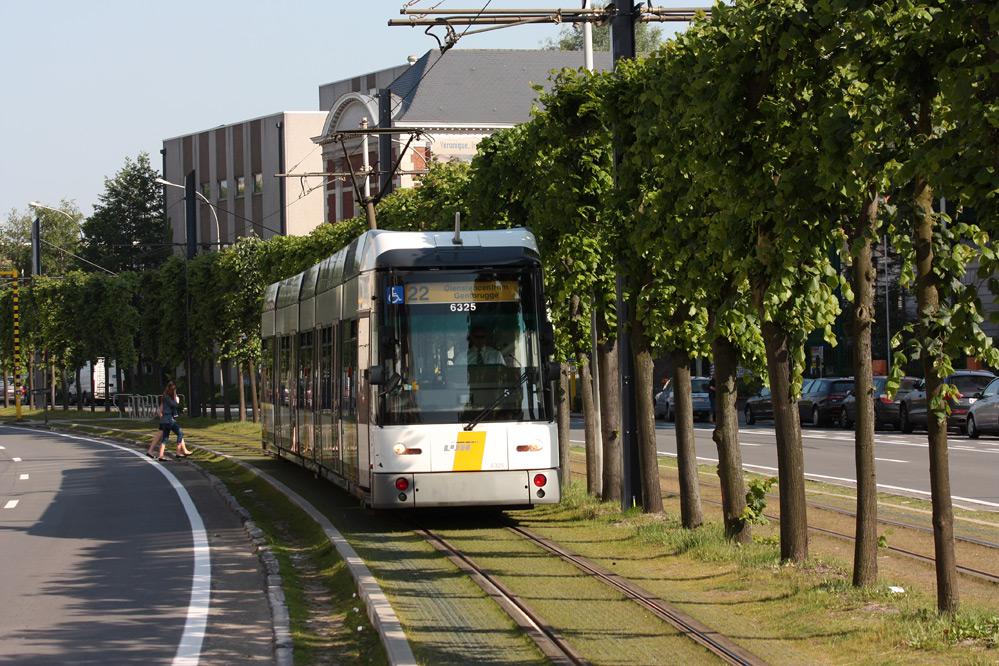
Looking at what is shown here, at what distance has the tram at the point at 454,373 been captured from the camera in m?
14.4

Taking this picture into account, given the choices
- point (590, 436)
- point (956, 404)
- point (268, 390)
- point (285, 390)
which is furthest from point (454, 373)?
point (956, 404)

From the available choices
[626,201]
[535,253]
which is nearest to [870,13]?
[626,201]

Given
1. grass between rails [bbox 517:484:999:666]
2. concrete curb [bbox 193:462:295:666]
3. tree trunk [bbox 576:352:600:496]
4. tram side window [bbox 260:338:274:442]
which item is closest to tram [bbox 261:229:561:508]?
grass between rails [bbox 517:484:999:666]

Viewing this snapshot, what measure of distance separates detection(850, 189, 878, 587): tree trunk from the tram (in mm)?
5165

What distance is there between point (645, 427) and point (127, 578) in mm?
5845

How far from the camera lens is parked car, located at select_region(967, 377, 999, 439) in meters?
30.3

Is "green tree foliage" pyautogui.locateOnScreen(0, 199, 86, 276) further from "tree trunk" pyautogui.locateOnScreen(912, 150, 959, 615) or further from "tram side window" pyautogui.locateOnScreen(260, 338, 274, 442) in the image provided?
"tree trunk" pyautogui.locateOnScreen(912, 150, 959, 615)

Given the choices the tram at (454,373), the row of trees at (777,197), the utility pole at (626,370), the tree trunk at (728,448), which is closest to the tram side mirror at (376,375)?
the tram at (454,373)

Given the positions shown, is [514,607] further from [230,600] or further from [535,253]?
[535,253]

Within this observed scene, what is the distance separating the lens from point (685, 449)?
13789 millimetres

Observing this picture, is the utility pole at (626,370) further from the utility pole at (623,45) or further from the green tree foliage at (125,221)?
the green tree foliage at (125,221)

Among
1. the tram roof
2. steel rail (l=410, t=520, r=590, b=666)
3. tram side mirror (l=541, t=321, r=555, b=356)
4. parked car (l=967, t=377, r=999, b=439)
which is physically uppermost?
the tram roof

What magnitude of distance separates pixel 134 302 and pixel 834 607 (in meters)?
63.7

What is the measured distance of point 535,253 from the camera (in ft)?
49.3
